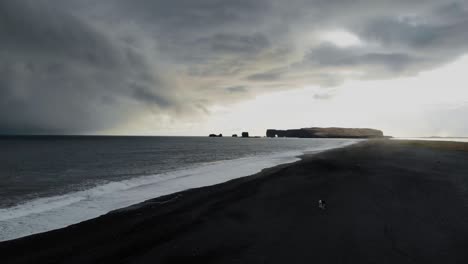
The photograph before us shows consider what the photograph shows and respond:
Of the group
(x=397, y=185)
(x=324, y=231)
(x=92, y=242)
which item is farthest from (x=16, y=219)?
(x=397, y=185)

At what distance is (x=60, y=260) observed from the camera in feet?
24.7

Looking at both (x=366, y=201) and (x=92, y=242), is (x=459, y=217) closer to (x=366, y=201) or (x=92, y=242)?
(x=366, y=201)

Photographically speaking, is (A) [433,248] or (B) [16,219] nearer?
(A) [433,248]

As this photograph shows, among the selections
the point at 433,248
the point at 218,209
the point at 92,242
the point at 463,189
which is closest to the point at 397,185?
the point at 463,189

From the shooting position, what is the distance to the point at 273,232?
9.28 metres

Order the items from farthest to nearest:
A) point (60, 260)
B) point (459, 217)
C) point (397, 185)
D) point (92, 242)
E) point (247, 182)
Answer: point (247, 182)
point (397, 185)
point (459, 217)
point (92, 242)
point (60, 260)

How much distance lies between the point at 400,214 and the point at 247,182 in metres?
11.6

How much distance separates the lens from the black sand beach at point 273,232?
7465mm

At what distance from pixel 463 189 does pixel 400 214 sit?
858cm

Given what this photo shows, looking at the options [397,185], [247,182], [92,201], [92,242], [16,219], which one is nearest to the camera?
[92,242]

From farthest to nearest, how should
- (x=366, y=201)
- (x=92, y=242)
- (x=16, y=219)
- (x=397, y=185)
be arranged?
(x=397, y=185)
(x=366, y=201)
(x=16, y=219)
(x=92, y=242)

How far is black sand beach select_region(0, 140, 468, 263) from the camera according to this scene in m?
7.46

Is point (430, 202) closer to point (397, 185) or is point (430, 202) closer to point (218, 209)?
point (397, 185)

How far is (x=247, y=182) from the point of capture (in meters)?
20.7
